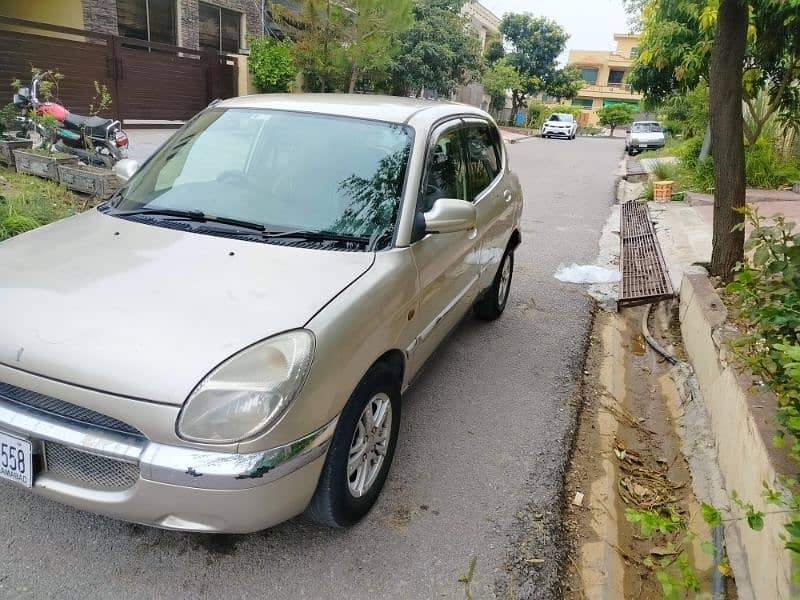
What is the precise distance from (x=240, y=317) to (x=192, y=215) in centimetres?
97

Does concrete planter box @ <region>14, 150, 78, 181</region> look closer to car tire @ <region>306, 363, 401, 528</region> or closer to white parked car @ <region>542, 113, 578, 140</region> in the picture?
car tire @ <region>306, 363, 401, 528</region>

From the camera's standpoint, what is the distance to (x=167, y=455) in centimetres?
→ 190

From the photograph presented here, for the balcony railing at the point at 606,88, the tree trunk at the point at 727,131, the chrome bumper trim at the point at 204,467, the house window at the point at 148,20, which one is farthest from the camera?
the balcony railing at the point at 606,88

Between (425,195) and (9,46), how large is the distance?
1144cm

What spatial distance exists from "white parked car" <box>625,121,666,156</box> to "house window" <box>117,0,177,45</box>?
18835 mm

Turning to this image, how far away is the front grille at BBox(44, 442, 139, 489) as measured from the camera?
6.54 feet

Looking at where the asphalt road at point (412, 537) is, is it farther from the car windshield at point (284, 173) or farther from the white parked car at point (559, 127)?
the white parked car at point (559, 127)

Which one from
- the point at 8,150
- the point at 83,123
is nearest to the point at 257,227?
the point at 8,150

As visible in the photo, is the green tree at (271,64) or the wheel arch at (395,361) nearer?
the wheel arch at (395,361)

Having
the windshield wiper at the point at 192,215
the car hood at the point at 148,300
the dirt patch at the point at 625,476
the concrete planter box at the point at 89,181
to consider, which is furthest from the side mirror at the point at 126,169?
the concrete planter box at the point at 89,181

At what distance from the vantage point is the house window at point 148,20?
46.5 feet

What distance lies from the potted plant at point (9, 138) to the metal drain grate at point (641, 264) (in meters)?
6.86

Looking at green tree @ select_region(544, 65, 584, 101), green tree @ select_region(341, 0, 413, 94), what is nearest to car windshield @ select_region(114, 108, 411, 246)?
green tree @ select_region(341, 0, 413, 94)

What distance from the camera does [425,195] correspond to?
311cm
